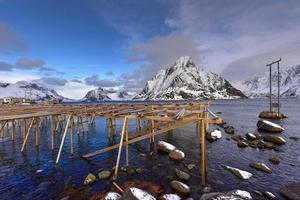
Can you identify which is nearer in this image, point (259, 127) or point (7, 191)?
point (7, 191)

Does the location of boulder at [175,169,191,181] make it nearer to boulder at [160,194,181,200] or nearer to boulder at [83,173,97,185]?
boulder at [160,194,181,200]

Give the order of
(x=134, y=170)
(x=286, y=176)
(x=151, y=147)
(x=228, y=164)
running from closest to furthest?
(x=286, y=176) < (x=134, y=170) < (x=228, y=164) < (x=151, y=147)

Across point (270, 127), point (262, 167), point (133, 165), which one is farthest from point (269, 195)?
point (270, 127)

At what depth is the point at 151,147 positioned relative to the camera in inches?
867

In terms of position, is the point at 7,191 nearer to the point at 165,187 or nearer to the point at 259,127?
the point at 165,187

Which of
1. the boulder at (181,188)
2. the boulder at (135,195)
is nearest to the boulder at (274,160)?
the boulder at (181,188)

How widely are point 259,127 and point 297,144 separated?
9.35m

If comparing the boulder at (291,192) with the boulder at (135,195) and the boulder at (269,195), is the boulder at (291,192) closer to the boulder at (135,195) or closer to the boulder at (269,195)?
the boulder at (269,195)

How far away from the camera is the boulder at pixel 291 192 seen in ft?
34.8

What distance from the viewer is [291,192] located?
10984 mm

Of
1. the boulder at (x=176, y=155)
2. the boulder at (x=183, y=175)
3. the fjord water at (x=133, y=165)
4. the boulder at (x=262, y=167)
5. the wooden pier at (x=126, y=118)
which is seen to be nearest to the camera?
the fjord water at (x=133, y=165)

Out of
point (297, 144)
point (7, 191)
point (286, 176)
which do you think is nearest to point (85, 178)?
point (7, 191)

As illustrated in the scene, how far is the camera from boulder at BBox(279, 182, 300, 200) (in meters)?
10.6

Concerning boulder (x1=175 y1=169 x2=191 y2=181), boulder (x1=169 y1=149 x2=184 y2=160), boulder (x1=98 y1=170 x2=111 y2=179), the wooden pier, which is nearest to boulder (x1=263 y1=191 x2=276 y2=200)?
the wooden pier
